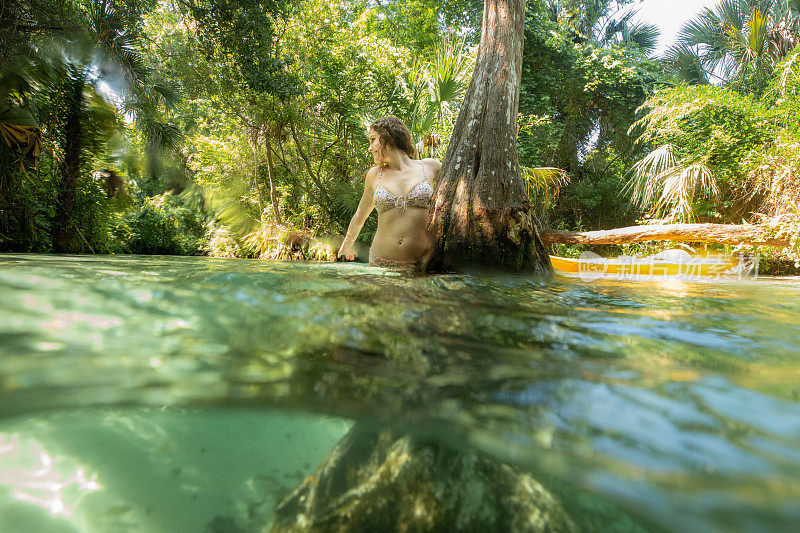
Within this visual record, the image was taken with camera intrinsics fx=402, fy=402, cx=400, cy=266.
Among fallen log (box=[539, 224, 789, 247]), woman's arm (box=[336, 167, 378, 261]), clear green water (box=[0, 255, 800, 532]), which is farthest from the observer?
fallen log (box=[539, 224, 789, 247])

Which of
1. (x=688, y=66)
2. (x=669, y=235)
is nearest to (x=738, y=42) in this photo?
(x=688, y=66)

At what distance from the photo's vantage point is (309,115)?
12.2 metres

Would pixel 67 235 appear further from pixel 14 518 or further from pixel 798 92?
pixel 798 92

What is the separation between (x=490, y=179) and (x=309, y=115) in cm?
1013

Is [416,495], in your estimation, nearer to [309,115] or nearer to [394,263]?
[394,263]

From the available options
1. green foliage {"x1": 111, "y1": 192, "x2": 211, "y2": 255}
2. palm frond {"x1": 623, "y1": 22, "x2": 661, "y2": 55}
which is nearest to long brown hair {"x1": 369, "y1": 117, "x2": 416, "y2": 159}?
green foliage {"x1": 111, "y1": 192, "x2": 211, "y2": 255}

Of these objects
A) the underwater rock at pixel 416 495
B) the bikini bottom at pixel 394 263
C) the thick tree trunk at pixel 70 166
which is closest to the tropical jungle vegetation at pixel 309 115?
the thick tree trunk at pixel 70 166

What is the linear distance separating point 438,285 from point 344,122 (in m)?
10.6

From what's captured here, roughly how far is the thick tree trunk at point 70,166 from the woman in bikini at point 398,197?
8898 millimetres

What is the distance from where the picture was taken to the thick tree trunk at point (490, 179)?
11.2 ft

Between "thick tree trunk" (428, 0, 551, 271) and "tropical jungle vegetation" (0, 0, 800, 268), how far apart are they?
148 inches

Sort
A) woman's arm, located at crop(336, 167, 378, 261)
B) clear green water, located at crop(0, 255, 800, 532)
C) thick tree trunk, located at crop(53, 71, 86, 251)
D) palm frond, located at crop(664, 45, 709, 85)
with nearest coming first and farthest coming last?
1. clear green water, located at crop(0, 255, 800, 532)
2. woman's arm, located at crop(336, 167, 378, 261)
3. thick tree trunk, located at crop(53, 71, 86, 251)
4. palm frond, located at crop(664, 45, 709, 85)

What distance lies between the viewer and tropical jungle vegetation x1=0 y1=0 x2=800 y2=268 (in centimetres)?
825

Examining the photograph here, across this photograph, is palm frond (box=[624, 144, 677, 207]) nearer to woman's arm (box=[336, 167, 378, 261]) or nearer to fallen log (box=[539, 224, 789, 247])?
fallen log (box=[539, 224, 789, 247])
